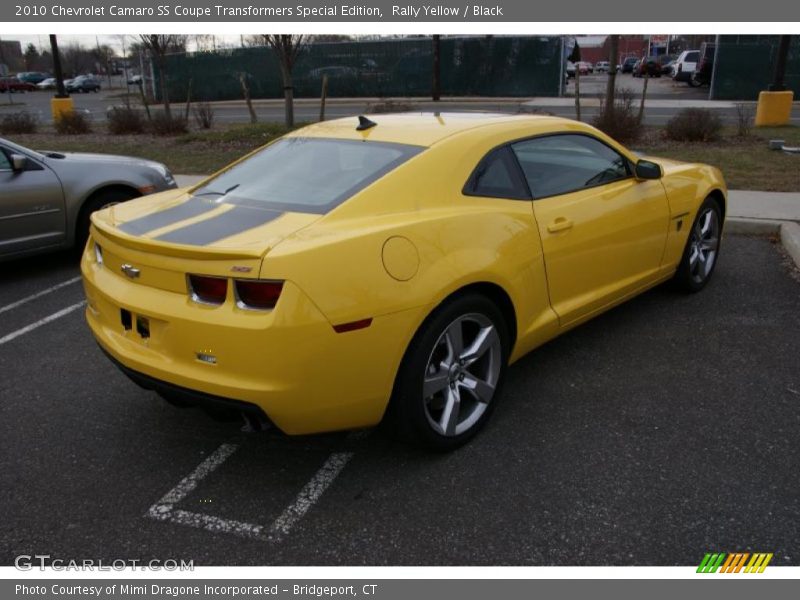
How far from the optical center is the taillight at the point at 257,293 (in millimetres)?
2592

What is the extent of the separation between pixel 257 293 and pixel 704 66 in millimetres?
37353

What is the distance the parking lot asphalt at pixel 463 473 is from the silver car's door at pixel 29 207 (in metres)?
2.13

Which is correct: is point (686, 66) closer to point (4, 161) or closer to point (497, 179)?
point (4, 161)

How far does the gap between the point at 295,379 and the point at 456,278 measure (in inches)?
33.4

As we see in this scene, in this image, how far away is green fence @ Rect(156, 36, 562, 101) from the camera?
32938 millimetres

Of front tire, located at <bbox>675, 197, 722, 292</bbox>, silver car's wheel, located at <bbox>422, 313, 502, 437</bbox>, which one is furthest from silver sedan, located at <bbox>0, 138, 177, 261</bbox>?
front tire, located at <bbox>675, 197, 722, 292</bbox>

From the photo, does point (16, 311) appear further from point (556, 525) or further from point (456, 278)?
point (556, 525)

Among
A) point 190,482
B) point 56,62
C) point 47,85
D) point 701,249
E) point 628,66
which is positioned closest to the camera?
point 190,482

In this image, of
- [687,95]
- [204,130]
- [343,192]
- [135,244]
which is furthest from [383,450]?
[687,95]

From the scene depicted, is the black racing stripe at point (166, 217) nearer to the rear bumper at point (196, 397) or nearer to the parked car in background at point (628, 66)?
the rear bumper at point (196, 397)

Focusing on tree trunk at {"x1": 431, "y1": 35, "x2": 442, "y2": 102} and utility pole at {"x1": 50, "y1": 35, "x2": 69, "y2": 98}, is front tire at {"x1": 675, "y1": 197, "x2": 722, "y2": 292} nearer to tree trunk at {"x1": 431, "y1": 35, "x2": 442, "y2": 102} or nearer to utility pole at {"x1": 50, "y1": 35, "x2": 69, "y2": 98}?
utility pole at {"x1": 50, "y1": 35, "x2": 69, "y2": 98}

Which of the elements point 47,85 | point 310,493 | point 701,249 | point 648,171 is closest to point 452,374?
point 310,493

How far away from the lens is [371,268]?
2.76 meters

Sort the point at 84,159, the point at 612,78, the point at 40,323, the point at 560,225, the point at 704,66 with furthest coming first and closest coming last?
the point at 704,66, the point at 612,78, the point at 84,159, the point at 40,323, the point at 560,225
